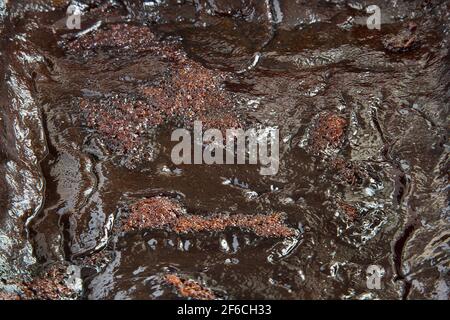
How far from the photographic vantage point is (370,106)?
4234 millimetres

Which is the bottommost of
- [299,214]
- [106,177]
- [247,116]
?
[299,214]

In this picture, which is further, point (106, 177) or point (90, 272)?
point (106, 177)

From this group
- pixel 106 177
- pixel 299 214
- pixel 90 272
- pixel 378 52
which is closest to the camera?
pixel 90 272

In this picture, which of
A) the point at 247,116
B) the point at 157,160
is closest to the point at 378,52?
the point at 247,116

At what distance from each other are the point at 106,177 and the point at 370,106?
7.15 ft

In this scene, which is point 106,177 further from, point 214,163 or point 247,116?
point 247,116

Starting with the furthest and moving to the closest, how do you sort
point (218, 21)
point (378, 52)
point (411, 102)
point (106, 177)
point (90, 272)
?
point (218, 21) < point (378, 52) < point (411, 102) < point (106, 177) < point (90, 272)

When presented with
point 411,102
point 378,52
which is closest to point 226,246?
point 411,102

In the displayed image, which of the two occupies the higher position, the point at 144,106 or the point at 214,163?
the point at 144,106

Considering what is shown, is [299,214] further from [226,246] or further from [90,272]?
[90,272]

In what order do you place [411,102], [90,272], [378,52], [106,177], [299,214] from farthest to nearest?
[378,52], [411,102], [106,177], [299,214], [90,272]

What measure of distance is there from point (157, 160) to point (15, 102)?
1.32m

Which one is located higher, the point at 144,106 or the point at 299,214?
the point at 144,106

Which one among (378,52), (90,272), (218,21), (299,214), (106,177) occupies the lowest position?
(90,272)
